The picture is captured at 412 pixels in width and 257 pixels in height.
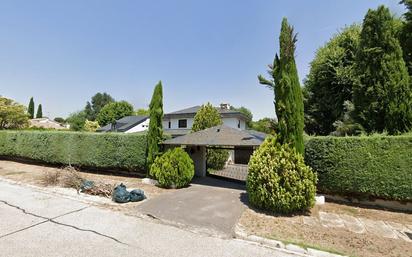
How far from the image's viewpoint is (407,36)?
10.2 m

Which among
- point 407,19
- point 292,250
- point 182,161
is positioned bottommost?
point 292,250

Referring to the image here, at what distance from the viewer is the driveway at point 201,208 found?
5582 millimetres

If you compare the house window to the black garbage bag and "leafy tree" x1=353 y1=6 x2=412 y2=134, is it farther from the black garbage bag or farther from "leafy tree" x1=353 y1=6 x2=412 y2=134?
"leafy tree" x1=353 y1=6 x2=412 y2=134

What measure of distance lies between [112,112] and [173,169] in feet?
157

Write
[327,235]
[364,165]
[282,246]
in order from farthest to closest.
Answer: [364,165] → [327,235] → [282,246]

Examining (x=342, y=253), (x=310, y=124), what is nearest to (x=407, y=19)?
(x=310, y=124)

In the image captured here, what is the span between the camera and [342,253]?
432 centimetres

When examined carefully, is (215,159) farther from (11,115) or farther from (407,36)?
(11,115)

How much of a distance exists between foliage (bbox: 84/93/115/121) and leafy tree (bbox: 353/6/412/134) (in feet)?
250

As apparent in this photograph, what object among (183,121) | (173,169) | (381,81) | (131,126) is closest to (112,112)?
(131,126)

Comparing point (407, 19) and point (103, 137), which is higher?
point (407, 19)

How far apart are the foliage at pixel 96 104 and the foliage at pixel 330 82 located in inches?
2820

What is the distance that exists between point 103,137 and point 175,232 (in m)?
8.99

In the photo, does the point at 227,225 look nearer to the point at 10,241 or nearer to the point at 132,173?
the point at 10,241
